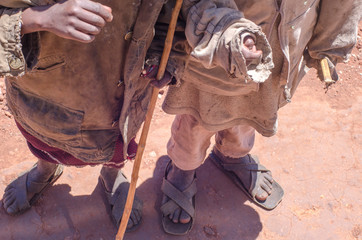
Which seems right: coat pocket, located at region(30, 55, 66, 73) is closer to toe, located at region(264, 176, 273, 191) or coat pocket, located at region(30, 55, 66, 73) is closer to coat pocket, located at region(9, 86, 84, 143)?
coat pocket, located at region(9, 86, 84, 143)

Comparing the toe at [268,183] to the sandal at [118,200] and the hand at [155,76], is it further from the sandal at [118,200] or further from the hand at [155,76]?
the hand at [155,76]

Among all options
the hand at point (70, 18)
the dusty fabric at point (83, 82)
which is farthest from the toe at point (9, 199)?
the hand at point (70, 18)

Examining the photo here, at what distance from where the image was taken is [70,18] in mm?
1113

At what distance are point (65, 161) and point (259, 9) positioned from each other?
1.24 m

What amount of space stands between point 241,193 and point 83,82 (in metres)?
1.74

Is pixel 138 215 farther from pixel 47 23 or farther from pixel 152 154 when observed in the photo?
pixel 47 23

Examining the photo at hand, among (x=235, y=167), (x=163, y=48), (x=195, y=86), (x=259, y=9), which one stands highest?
(x=259, y=9)

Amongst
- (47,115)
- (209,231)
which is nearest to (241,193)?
(209,231)

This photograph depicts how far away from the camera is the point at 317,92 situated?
140 inches

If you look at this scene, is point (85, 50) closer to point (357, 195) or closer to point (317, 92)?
point (357, 195)

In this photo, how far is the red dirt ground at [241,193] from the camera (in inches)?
99.3

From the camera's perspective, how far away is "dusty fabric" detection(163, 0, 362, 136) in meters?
1.58

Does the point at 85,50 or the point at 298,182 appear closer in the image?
the point at 85,50

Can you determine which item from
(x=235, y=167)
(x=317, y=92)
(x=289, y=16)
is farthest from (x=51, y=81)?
(x=317, y=92)
